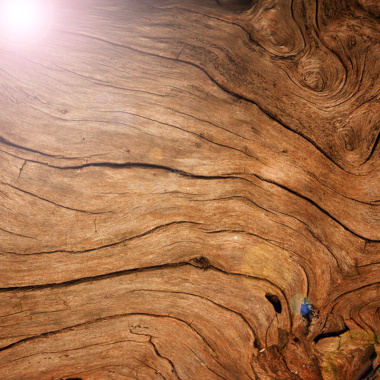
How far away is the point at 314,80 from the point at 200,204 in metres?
1.20

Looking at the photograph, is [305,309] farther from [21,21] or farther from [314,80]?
[21,21]

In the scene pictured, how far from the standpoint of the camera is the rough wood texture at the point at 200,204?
164 centimetres

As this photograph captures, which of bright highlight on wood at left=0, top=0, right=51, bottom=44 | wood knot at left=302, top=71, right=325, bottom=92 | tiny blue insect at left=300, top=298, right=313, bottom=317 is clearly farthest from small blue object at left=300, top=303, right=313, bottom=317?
bright highlight on wood at left=0, top=0, right=51, bottom=44

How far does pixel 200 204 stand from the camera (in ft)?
5.62

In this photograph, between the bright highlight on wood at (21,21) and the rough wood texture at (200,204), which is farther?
the bright highlight on wood at (21,21)

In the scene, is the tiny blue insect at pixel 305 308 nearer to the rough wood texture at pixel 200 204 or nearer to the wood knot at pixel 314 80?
the rough wood texture at pixel 200 204

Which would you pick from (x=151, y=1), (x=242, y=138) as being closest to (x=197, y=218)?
(x=242, y=138)

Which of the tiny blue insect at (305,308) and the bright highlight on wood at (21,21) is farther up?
the bright highlight on wood at (21,21)

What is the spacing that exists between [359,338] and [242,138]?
1627 mm

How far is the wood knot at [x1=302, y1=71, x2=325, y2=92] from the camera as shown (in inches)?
69.7

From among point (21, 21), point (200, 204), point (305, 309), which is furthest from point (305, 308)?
point (21, 21)

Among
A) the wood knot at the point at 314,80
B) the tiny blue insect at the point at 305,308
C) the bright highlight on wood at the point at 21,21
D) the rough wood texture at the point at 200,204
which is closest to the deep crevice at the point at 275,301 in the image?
the rough wood texture at the point at 200,204

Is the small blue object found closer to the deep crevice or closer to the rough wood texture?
the rough wood texture

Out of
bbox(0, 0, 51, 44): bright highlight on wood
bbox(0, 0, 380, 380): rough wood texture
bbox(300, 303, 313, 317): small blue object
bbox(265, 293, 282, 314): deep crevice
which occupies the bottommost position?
bbox(300, 303, 313, 317): small blue object
